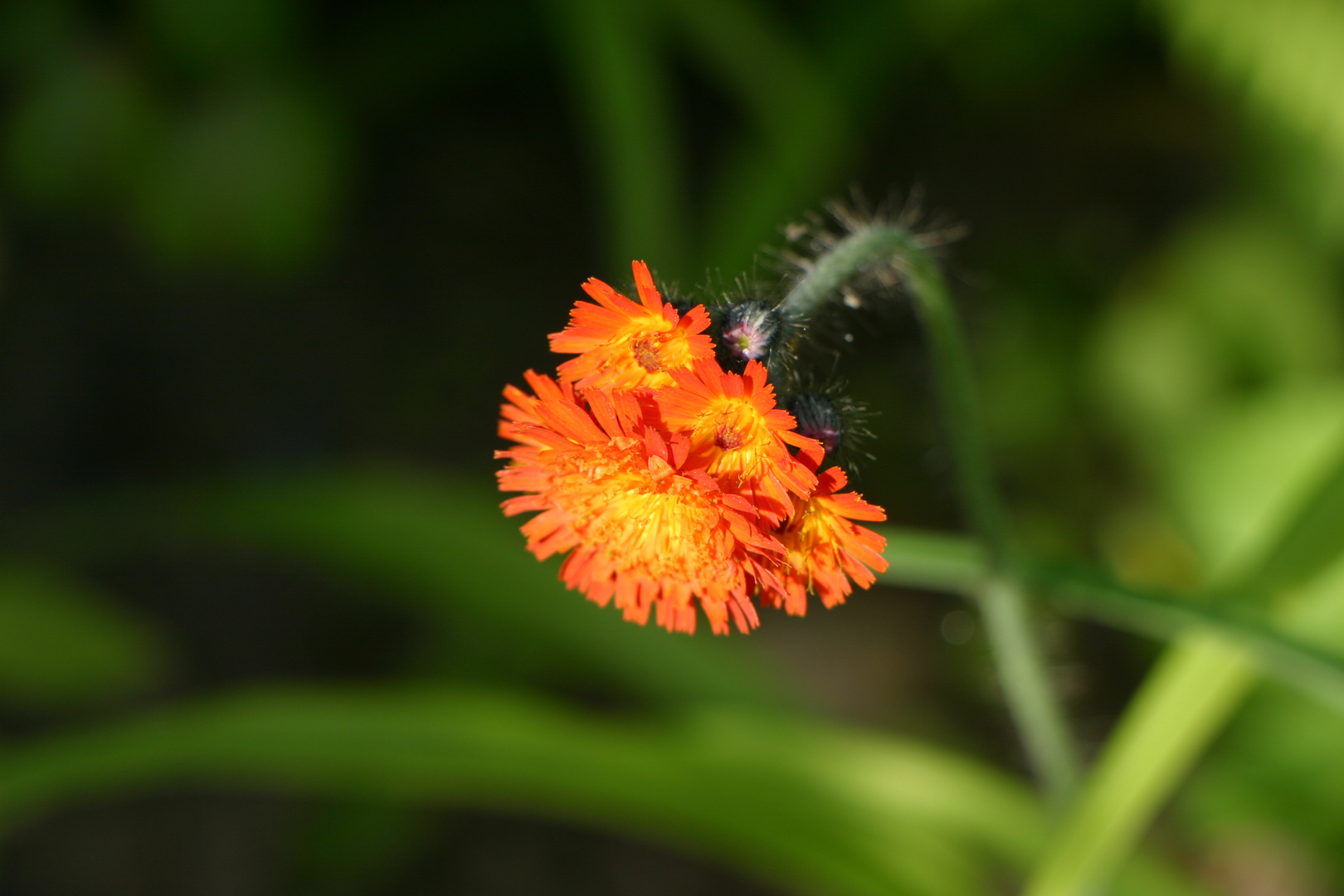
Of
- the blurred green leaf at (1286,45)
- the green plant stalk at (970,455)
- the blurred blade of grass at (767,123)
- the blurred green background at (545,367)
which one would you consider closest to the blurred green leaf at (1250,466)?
the blurred green background at (545,367)

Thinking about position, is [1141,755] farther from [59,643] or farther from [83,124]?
[83,124]

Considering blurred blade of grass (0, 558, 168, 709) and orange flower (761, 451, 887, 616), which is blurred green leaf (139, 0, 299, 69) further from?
orange flower (761, 451, 887, 616)

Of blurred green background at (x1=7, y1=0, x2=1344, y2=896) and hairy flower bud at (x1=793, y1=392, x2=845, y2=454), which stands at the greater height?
blurred green background at (x1=7, y1=0, x2=1344, y2=896)

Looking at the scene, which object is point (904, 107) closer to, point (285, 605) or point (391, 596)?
point (391, 596)

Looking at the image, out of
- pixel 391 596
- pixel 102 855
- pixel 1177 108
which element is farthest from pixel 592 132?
pixel 102 855

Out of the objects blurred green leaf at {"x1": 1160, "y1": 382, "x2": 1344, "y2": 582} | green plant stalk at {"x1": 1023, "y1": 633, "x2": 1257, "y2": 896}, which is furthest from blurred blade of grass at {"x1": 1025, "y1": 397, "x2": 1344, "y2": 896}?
A: blurred green leaf at {"x1": 1160, "y1": 382, "x2": 1344, "y2": 582}

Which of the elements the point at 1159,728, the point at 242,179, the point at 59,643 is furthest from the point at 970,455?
the point at 59,643

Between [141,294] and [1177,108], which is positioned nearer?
[1177,108]
